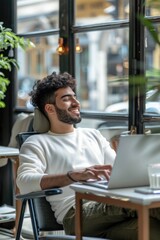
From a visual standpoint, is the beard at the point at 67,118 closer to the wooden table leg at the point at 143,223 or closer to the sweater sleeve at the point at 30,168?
the sweater sleeve at the point at 30,168

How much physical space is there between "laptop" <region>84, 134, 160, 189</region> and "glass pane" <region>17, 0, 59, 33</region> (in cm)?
276

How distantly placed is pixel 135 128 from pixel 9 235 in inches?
63.8

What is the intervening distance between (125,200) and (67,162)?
37.9 inches

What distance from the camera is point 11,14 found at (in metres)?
5.61

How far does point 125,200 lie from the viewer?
7.93ft

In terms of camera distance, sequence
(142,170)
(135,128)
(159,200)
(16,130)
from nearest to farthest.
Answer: (159,200), (142,170), (135,128), (16,130)

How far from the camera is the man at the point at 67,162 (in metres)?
2.92

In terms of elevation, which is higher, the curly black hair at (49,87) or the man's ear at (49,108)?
the curly black hair at (49,87)

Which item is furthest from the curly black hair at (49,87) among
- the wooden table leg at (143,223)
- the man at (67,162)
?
the wooden table leg at (143,223)

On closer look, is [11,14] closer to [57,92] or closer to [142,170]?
[57,92]

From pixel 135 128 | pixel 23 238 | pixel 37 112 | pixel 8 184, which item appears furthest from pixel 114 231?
pixel 8 184

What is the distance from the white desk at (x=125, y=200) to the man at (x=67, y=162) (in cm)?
22

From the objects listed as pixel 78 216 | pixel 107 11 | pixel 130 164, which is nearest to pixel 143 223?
pixel 130 164

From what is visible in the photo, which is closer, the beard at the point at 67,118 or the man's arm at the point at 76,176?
the man's arm at the point at 76,176
